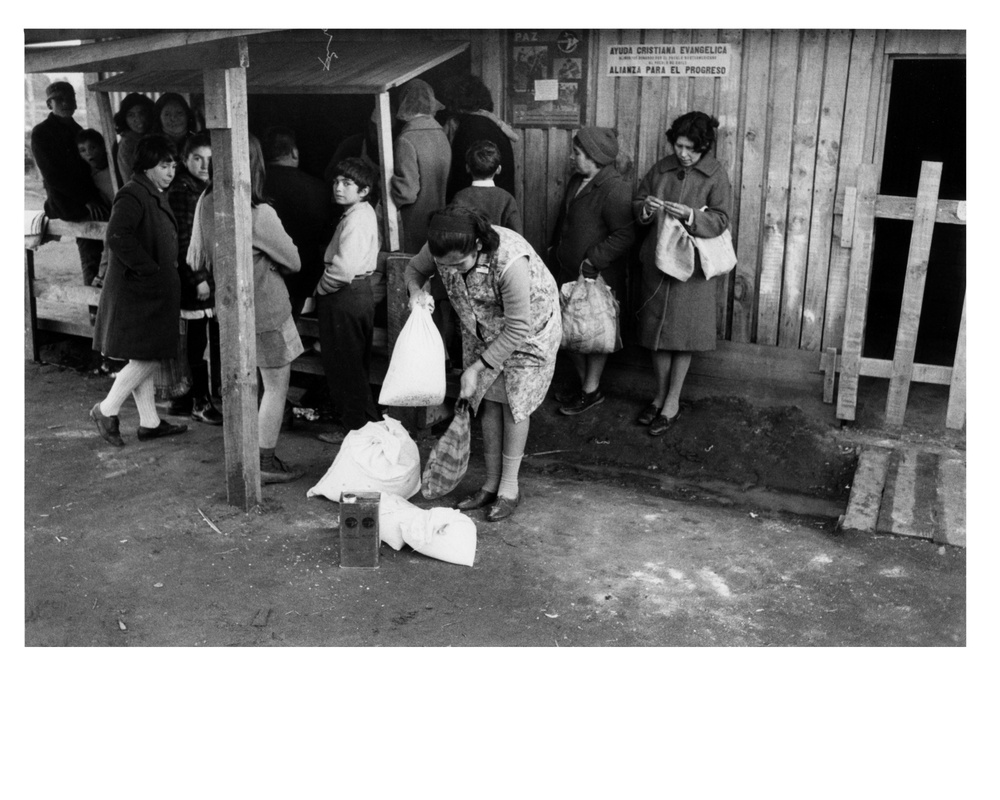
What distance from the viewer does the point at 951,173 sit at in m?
10.1

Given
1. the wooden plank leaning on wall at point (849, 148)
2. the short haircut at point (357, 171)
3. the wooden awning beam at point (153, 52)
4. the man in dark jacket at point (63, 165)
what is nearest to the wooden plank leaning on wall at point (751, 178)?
the wooden plank leaning on wall at point (849, 148)

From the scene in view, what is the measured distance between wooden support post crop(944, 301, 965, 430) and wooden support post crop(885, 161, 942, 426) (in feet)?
0.83

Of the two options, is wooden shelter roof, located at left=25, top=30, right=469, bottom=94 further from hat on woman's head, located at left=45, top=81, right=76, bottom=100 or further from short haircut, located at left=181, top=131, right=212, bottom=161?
hat on woman's head, located at left=45, top=81, right=76, bottom=100

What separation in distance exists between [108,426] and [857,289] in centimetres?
473

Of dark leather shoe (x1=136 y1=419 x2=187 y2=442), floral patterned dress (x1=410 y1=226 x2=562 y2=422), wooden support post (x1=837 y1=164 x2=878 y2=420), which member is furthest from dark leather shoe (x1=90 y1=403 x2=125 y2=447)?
wooden support post (x1=837 y1=164 x2=878 y2=420)

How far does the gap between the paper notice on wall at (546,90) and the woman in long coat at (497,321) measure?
208 cm

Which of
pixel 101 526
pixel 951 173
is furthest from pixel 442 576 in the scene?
pixel 951 173

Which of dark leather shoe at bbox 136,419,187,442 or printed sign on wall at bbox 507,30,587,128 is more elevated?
printed sign on wall at bbox 507,30,587,128

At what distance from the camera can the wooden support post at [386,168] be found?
674cm

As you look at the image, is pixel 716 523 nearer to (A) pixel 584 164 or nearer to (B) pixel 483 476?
(B) pixel 483 476

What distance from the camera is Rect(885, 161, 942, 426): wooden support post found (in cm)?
627

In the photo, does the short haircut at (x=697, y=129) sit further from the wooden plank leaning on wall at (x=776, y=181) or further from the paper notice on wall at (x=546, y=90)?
the paper notice on wall at (x=546, y=90)

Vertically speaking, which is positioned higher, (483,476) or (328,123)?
(328,123)

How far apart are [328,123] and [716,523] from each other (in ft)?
16.6
